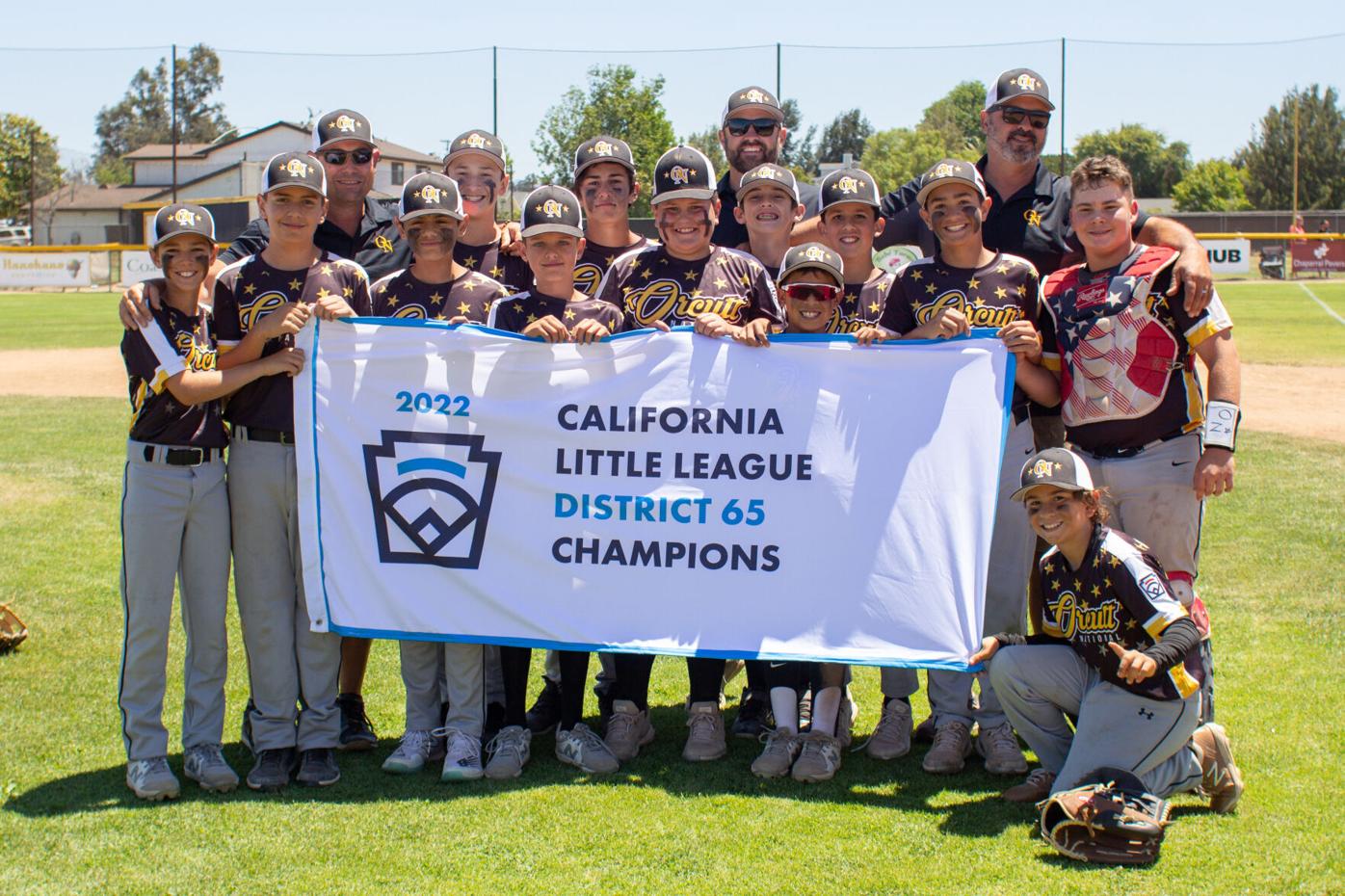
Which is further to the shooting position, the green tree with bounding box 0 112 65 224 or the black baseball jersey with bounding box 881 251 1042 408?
the green tree with bounding box 0 112 65 224

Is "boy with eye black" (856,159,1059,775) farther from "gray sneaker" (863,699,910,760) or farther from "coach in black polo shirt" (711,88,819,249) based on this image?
"coach in black polo shirt" (711,88,819,249)

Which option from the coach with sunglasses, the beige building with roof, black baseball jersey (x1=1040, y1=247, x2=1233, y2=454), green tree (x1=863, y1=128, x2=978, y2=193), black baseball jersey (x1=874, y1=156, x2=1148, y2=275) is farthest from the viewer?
green tree (x1=863, y1=128, x2=978, y2=193)

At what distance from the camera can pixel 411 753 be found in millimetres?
5355

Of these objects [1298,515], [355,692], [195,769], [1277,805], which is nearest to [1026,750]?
[1277,805]

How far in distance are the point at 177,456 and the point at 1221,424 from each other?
13.0 ft

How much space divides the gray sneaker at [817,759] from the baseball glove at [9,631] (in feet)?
14.4

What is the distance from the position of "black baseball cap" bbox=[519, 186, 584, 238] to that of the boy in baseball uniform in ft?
3.63

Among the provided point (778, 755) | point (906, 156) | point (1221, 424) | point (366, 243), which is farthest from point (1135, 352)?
point (906, 156)

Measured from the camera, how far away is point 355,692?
5.97 metres

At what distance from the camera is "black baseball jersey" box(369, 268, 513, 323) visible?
216 inches

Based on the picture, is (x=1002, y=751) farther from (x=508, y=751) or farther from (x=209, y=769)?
(x=209, y=769)

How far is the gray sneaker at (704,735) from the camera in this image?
546 centimetres

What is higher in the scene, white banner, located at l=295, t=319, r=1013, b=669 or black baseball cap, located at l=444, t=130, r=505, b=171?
black baseball cap, located at l=444, t=130, r=505, b=171

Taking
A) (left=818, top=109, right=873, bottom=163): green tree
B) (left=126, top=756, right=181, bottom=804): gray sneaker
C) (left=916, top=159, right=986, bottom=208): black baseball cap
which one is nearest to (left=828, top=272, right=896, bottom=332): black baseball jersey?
(left=916, top=159, right=986, bottom=208): black baseball cap
